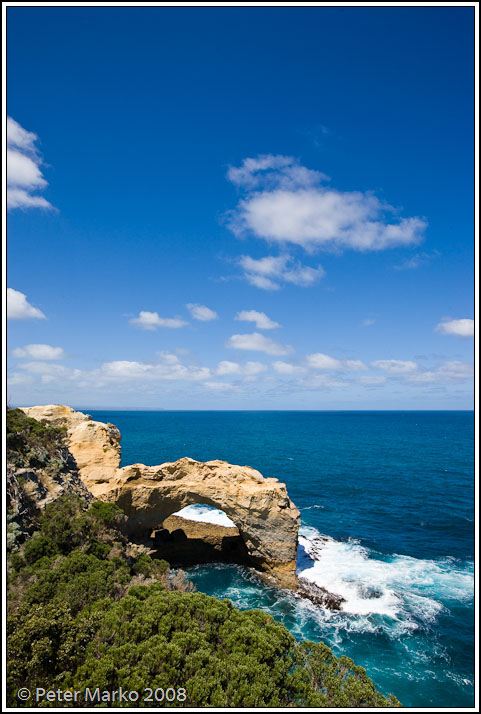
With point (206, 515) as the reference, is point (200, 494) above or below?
above

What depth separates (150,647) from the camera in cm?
1123

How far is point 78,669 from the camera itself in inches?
399

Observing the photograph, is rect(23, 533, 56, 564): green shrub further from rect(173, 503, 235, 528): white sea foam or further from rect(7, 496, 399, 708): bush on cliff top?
rect(173, 503, 235, 528): white sea foam

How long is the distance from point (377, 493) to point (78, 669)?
172 ft

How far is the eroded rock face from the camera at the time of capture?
2978 centimetres

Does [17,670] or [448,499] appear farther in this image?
[448,499]

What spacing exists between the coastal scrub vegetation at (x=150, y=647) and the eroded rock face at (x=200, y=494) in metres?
13.1

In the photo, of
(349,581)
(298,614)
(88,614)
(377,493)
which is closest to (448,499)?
(377,493)

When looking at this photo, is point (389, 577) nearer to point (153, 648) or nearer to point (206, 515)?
point (206, 515)

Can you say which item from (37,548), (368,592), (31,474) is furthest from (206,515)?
A: (37,548)

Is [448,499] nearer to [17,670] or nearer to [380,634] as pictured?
[380,634]

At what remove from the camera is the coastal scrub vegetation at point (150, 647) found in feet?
33.1

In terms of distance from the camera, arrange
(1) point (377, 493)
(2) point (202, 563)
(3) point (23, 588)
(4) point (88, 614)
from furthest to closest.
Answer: (1) point (377, 493)
(2) point (202, 563)
(3) point (23, 588)
(4) point (88, 614)

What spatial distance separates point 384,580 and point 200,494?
17751 mm
